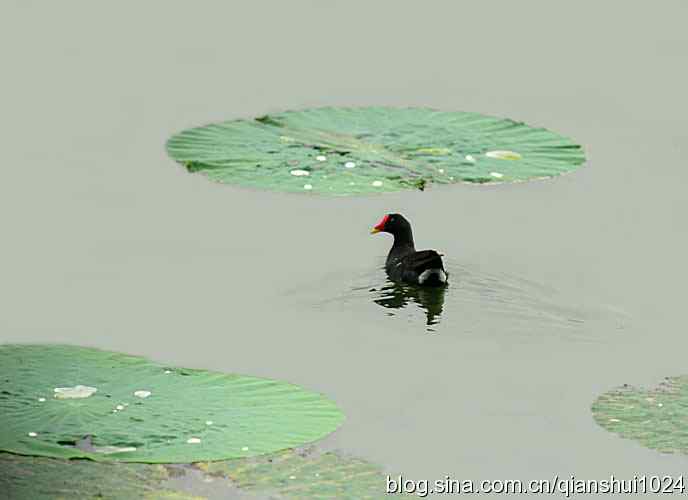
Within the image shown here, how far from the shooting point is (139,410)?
35.7 ft

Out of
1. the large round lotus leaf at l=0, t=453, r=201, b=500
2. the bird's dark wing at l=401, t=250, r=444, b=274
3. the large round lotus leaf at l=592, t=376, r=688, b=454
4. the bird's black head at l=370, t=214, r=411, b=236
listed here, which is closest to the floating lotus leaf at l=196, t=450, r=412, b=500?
the large round lotus leaf at l=0, t=453, r=201, b=500

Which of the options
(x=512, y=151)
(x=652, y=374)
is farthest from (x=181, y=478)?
(x=512, y=151)

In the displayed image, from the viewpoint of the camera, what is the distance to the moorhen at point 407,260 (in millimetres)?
13992

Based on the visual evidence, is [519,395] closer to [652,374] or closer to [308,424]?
[652,374]

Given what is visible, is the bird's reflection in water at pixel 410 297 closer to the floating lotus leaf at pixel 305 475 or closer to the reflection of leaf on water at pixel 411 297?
the reflection of leaf on water at pixel 411 297

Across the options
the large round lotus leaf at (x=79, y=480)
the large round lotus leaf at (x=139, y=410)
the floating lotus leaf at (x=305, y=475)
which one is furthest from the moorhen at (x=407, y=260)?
the large round lotus leaf at (x=79, y=480)

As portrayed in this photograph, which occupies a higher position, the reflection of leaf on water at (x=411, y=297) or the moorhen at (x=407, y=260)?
the moorhen at (x=407, y=260)

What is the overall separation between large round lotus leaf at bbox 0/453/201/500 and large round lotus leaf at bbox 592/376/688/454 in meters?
2.68

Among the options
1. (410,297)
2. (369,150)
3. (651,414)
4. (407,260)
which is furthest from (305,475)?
(369,150)

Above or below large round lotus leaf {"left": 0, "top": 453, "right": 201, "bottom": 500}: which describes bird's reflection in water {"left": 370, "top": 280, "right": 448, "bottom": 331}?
above

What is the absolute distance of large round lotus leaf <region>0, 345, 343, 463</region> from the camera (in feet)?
34.2

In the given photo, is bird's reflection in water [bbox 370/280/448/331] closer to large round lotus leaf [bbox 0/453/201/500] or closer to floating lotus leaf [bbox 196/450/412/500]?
floating lotus leaf [bbox 196/450/412/500]

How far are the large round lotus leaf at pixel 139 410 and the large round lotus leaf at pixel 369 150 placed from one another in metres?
3.71

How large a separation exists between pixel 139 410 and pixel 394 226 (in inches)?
174
